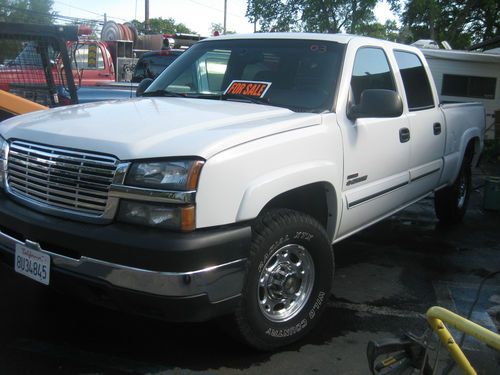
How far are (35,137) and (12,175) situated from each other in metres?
0.33

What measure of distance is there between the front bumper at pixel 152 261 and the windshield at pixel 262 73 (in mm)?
1376

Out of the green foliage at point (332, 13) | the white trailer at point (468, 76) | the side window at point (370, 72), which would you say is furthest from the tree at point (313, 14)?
the side window at point (370, 72)

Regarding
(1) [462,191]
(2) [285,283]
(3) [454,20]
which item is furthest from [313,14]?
(2) [285,283]

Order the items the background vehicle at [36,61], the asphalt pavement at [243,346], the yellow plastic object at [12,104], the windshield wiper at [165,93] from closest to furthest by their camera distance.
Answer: the asphalt pavement at [243,346], the windshield wiper at [165,93], the yellow plastic object at [12,104], the background vehicle at [36,61]

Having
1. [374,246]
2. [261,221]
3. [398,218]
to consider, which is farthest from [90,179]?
[398,218]

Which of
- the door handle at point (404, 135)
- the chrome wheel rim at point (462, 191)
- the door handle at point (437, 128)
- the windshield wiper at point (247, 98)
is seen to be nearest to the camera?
the windshield wiper at point (247, 98)

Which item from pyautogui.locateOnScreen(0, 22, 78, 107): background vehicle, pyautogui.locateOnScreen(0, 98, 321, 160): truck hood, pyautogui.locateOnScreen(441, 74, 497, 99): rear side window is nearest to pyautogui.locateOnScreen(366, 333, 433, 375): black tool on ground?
pyautogui.locateOnScreen(0, 98, 321, 160): truck hood

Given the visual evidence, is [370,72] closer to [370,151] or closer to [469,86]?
[370,151]

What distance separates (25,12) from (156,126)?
26.9 metres

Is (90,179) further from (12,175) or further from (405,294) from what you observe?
→ (405,294)

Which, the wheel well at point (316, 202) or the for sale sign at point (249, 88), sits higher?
the for sale sign at point (249, 88)

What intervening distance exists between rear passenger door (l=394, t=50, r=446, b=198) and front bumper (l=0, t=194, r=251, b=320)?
2500mm

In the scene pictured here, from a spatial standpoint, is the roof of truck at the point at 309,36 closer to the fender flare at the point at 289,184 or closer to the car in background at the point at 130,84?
the fender flare at the point at 289,184

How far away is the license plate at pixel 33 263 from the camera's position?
114 inches
